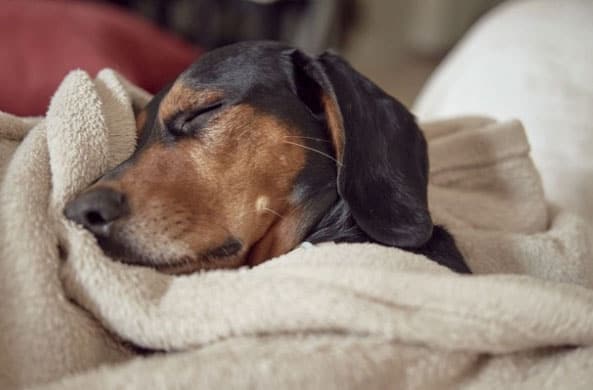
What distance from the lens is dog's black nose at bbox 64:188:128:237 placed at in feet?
2.78

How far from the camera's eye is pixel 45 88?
2.10m

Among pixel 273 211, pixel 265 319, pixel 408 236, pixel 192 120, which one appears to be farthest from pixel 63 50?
pixel 265 319

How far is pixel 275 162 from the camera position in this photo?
105 cm

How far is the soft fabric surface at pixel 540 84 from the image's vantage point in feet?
5.47

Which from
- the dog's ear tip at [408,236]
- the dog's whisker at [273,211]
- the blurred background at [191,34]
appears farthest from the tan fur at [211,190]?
the blurred background at [191,34]

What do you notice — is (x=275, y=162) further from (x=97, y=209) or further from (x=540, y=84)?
(x=540, y=84)

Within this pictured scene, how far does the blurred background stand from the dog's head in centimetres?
85

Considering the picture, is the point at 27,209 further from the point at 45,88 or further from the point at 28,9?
the point at 28,9

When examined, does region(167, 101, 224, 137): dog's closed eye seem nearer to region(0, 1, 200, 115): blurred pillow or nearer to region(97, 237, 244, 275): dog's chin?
region(97, 237, 244, 275): dog's chin

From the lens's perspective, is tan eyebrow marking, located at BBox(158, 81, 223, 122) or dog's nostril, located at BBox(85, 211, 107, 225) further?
tan eyebrow marking, located at BBox(158, 81, 223, 122)

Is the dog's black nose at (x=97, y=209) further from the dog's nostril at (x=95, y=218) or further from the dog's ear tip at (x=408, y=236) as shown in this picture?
the dog's ear tip at (x=408, y=236)

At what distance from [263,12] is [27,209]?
3.14 m

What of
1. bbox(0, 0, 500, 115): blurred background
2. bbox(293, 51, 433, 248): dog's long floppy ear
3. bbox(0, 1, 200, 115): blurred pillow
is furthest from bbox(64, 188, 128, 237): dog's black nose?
bbox(0, 1, 200, 115): blurred pillow

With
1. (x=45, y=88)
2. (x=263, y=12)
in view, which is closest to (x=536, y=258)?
(x=45, y=88)
